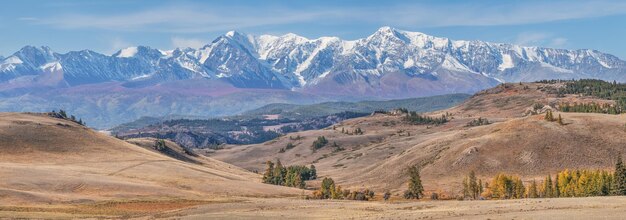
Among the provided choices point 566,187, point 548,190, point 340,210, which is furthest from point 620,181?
point 340,210

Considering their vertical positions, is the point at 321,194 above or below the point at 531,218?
below

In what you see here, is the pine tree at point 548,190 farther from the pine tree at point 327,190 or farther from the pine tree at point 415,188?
the pine tree at point 327,190

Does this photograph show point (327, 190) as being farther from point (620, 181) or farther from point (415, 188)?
point (620, 181)

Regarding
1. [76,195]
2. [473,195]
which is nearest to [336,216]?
[76,195]

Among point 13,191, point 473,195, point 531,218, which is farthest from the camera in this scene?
point 473,195

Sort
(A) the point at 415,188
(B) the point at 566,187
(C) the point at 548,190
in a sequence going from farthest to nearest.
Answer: (A) the point at 415,188 < (C) the point at 548,190 < (B) the point at 566,187

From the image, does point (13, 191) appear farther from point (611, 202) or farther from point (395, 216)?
point (611, 202)

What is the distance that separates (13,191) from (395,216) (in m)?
74.1

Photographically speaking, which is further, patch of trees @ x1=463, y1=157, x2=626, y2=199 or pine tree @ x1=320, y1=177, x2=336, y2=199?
pine tree @ x1=320, y1=177, x2=336, y2=199

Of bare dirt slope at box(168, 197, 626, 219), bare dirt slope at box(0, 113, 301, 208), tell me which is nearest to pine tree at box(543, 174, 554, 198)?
bare dirt slope at box(168, 197, 626, 219)

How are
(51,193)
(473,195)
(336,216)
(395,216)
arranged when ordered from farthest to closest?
1. (473,195)
2. (51,193)
3. (336,216)
4. (395,216)

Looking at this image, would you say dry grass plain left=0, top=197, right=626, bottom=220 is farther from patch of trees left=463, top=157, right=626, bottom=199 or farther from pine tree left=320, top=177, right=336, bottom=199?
pine tree left=320, top=177, right=336, bottom=199

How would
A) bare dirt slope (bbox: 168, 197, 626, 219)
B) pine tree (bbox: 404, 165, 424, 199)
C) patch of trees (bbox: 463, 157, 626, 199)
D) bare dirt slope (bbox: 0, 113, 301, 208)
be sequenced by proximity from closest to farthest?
1. bare dirt slope (bbox: 168, 197, 626, 219)
2. bare dirt slope (bbox: 0, 113, 301, 208)
3. patch of trees (bbox: 463, 157, 626, 199)
4. pine tree (bbox: 404, 165, 424, 199)

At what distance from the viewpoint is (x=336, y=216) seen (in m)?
107
